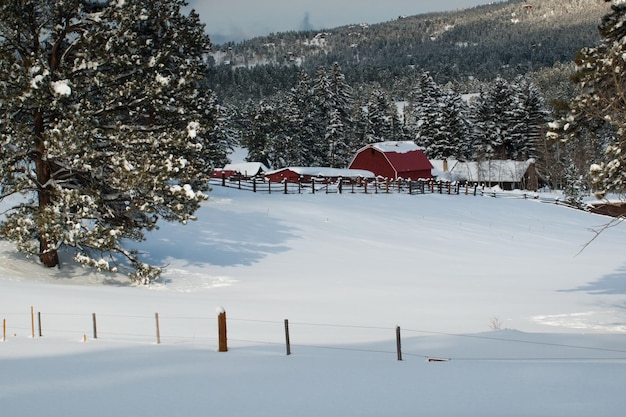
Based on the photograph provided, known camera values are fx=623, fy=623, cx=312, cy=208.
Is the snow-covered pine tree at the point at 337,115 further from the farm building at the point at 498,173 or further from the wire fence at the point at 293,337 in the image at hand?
the wire fence at the point at 293,337

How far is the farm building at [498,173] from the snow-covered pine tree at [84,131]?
198 ft

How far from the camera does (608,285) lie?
22.9 metres

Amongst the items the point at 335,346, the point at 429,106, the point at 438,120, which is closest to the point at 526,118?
the point at 438,120

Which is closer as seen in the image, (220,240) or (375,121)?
(220,240)

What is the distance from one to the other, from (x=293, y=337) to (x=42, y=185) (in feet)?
A: 39.6

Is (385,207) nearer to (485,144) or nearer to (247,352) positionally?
(247,352)

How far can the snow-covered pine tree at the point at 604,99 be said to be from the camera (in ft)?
46.4

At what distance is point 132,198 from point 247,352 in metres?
12.0

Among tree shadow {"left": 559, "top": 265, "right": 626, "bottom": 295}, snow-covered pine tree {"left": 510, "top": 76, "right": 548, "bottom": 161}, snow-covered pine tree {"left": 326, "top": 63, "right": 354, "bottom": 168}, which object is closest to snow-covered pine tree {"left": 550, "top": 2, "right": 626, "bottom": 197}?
tree shadow {"left": 559, "top": 265, "right": 626, "bottom": 295}

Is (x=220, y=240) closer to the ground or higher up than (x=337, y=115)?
closer to the ground

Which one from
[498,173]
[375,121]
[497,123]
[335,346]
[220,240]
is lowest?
[335,346]

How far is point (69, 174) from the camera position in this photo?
21.3m

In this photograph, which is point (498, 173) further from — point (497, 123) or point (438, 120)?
point (438, 120)

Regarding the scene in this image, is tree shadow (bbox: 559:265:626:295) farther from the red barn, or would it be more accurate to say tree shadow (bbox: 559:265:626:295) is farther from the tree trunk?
the red barn
